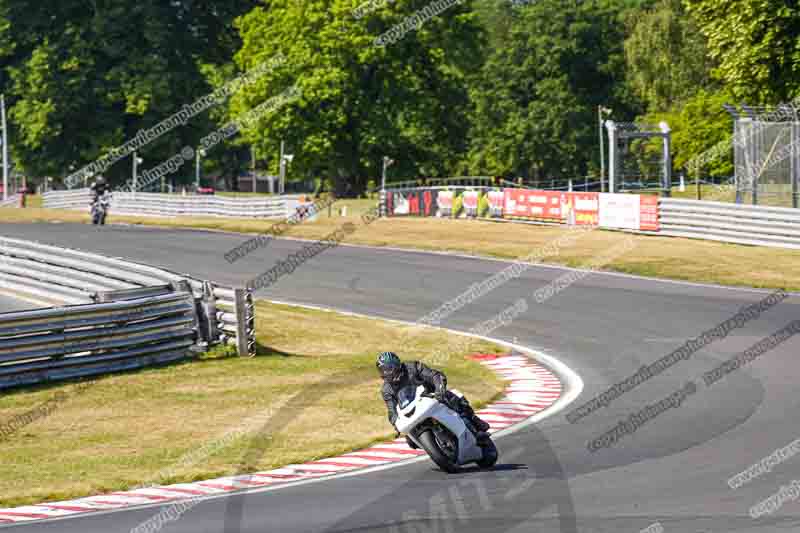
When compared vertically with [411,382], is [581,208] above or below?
above

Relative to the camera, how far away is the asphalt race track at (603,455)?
941 centimetres

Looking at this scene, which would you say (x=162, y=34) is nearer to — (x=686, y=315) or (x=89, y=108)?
(x=89, y=108)

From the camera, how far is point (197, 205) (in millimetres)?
53531

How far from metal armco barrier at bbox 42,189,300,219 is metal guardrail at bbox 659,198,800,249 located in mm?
16232

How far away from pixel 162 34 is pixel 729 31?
38925mm

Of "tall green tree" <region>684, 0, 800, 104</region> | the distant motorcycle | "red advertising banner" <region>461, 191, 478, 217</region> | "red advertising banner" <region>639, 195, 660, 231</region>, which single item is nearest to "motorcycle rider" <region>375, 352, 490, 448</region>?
"red advertising banner" <region>639, 195, 660, 231</region>

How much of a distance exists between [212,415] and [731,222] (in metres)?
22.4

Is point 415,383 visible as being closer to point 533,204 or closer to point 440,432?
point 440,432

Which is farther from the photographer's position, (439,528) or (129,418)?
(129,418)

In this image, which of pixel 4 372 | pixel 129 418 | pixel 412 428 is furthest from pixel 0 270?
pixel 412 428

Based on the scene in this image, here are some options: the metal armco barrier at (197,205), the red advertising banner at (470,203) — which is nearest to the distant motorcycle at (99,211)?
the metal armco barrier at (197,205)

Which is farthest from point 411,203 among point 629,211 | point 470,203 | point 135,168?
point 135,168

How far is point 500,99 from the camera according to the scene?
89188 millimetres

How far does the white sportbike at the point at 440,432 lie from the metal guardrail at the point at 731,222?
2206 cm
